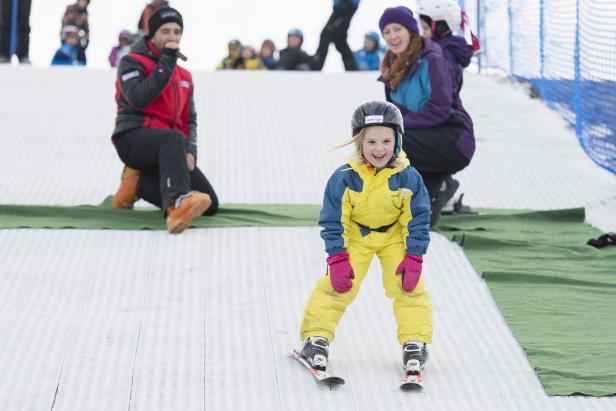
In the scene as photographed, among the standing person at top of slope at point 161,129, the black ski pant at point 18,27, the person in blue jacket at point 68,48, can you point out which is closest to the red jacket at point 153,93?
the standing person at top of slope at point 161,129

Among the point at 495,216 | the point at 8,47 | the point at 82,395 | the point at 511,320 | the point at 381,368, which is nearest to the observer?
the point at 82,395

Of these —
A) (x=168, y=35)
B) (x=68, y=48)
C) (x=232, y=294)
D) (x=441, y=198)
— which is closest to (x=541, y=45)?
(x=441, y=198)

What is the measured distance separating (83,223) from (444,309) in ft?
6.39

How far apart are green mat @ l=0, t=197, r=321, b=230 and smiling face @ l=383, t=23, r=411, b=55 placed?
92 centimetres

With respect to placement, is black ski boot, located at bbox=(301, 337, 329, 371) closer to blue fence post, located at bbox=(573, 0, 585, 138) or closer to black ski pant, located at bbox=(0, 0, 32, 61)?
blue fence post, located at bbox=(573, 0, 585, 138)

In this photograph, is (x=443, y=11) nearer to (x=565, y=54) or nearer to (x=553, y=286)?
(x=553, y=286)

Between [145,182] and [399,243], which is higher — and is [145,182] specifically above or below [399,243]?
below

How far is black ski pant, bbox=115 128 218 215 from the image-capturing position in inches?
229

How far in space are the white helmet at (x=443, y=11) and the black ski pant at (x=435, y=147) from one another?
18.6 inches

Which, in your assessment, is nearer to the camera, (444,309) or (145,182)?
(444,309)

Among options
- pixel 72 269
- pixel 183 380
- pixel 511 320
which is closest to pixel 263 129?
pixel 72 269

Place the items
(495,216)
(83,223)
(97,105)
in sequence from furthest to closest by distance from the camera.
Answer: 1. (97,105)
2. (495,216)
3. (83,223)

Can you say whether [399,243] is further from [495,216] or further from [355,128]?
[495,216]

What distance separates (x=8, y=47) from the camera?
39.8 ft
